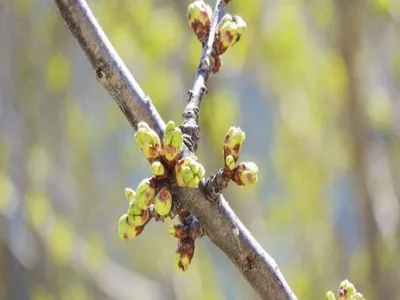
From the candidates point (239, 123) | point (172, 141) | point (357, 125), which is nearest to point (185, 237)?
point (172, 141)

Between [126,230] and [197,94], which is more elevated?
[197,94]

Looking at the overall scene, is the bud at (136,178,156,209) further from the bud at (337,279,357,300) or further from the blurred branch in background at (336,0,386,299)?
the blurred branch in background at (336,0,386,299)

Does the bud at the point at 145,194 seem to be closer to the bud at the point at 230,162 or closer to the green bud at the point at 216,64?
the bud at the point at 230,162

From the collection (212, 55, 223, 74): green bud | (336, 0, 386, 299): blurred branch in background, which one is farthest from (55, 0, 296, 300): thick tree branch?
(336, 0, 386, 299): blurred branch in background

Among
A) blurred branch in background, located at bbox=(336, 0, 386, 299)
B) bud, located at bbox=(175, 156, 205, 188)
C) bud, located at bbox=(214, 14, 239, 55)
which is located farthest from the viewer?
blurred branch in background, located at bbox=(336, 0, 386, 299)

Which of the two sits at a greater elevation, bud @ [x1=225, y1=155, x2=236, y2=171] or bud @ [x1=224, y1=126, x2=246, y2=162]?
bud @ [x1=224, y1=126, x2=246, y2=162]

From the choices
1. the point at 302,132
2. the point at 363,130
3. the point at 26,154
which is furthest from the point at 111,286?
the point at 363,130

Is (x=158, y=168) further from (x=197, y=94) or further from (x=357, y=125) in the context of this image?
(x=357, y=125)
